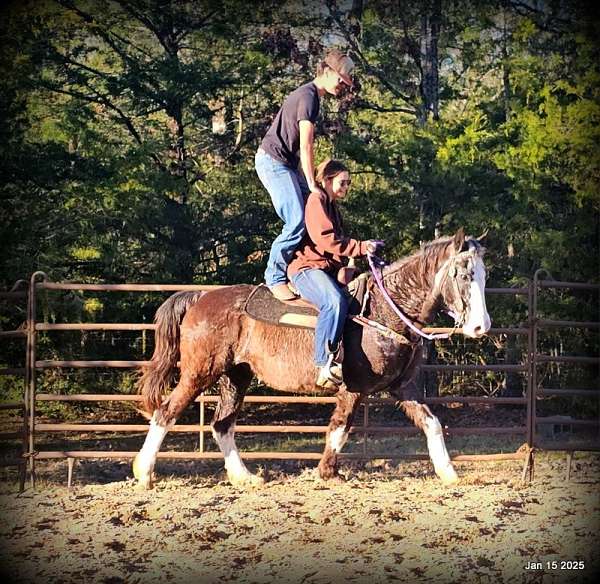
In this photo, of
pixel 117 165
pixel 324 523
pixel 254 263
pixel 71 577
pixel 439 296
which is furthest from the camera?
pixel 254 263

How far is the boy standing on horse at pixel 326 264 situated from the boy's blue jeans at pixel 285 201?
8cm

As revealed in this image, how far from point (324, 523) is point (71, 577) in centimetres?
174

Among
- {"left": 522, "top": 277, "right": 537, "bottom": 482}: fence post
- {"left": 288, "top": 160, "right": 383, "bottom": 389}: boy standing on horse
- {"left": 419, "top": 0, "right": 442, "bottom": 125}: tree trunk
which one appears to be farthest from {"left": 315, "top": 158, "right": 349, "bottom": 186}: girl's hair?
{"left": 419, "top": 0, "right": 442, "bottom": 125}: tree trunk

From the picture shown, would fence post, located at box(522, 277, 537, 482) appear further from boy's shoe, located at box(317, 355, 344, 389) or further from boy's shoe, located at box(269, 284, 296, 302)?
boy's shoe, located at box(269, 284, 296, 302)

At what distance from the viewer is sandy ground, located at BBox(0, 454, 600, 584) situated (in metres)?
5.06

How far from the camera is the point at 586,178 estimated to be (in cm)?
1055

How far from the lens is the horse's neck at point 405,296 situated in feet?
20.6

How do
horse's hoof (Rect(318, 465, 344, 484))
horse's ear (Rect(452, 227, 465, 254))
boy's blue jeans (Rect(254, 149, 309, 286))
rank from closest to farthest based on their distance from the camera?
horse's ear (Rect(452, 227, 465, 254)) < boy's blue jeans (Rect(254, 149, 309, 286)) < horse's hoof (Rect(318, 465, 344, 484))

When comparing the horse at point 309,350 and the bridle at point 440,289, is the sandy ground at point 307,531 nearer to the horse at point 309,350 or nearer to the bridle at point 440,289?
the horse at point 309,350

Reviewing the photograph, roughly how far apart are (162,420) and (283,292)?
151 cm

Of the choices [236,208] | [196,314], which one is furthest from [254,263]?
[196,314]

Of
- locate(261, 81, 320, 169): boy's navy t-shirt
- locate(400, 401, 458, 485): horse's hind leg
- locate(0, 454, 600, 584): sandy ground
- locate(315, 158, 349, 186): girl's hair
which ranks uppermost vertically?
locate(261, 81, 320, 169): boy's navy t-shirt

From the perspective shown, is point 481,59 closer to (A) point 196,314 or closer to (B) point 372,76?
(B) point 372,76

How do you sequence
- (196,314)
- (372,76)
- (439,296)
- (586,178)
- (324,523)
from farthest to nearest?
(372,76)
(586,178)
(196,314)
(439,296)
(324,523)
